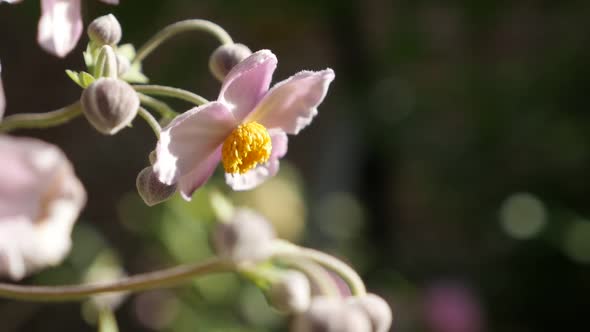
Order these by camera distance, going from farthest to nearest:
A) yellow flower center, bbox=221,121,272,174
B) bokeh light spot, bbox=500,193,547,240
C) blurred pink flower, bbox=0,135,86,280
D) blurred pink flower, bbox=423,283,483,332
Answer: bokeh light spot, bbox=500,193,547,240
blurred pink flower, bbox=423,283,483,332
yellow flower center, bbox=221,121,272,174
blurred pink flower, bbox=0,135,86,280

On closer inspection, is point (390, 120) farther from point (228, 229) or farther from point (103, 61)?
point (103, 61)

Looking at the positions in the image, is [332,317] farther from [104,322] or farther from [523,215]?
[523,215]

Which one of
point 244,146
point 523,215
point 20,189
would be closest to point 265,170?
point 244,146

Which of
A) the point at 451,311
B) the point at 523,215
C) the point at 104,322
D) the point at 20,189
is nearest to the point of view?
the point at 20,189

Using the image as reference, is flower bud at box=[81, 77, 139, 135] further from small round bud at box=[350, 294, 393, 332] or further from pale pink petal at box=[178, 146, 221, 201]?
small round bud at box=[350, 294, 393, 332]

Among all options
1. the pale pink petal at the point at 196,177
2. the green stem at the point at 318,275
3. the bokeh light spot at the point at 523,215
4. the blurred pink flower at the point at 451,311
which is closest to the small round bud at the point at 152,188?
the pale pink petal at the point at 196,177

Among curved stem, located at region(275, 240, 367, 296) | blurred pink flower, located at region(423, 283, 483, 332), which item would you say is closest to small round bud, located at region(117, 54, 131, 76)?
curved stem, located at region(275, 240, 367, 296)
